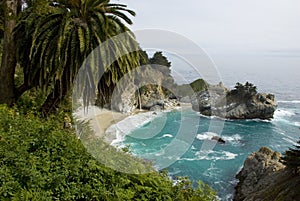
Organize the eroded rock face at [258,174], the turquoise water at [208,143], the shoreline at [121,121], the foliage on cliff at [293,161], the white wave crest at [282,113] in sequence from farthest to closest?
the white wave crest at [282,113] < the shoreline at [121,121] < the turquoise water at [208,143] < the eroded rock face at [258,174] < the foliage on cliff at [293,161]

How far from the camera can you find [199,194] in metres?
3.91

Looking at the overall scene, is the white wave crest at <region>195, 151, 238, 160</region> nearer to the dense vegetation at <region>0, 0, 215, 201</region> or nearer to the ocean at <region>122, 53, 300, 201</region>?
the ocean at <region>122, 53, 300, 201</region>

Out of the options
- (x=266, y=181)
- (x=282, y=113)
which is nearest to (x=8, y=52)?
(x=266, y=181)

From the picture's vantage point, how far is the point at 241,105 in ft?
98.9

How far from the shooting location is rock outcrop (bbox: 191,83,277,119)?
29.4m

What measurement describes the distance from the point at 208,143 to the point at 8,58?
17.8m

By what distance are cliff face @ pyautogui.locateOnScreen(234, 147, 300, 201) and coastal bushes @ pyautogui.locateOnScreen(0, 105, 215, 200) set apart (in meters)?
6.62

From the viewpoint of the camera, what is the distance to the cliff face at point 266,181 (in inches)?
368

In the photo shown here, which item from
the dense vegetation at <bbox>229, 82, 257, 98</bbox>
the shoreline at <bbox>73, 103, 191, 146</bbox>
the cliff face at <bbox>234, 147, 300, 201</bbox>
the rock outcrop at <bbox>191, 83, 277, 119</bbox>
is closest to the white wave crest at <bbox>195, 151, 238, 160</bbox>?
the cliff face at <bbox>234, 147, 300, 201</bbox>

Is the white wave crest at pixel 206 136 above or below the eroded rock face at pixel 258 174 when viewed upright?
below

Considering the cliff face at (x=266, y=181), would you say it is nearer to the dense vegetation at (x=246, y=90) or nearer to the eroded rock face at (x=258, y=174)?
the eroded rock face at (x=258, y=174)

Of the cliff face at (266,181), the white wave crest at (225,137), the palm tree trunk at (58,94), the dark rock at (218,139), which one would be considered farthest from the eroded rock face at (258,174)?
the palm tree trunk at (58,94)

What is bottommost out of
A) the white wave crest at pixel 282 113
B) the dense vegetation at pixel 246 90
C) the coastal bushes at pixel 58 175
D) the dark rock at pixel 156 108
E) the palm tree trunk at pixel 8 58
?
the dark rock at pixel 156 108

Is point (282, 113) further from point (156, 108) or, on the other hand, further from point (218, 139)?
point (156, 108)
